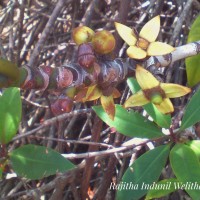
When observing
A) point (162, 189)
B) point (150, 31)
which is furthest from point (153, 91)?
point (162, 189)

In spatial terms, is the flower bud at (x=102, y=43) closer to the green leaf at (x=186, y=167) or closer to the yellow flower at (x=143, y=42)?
the yellow flower at (x=143, y=42)

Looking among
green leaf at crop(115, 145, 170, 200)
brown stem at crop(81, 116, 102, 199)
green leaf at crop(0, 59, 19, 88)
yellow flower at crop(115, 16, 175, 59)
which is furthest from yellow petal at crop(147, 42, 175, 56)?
brown stem at crop(81, 116, 102, 199)

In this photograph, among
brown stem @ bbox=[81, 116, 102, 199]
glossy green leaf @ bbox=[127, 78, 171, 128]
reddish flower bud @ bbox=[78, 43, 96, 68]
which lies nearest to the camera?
reddish flower bud @ bbox=[78, 43, 96, 68]

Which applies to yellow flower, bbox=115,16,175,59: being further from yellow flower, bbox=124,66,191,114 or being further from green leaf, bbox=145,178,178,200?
green leaf, bbox=145,178,178,200

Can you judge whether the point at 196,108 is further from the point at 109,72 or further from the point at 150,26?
the point at 109,72

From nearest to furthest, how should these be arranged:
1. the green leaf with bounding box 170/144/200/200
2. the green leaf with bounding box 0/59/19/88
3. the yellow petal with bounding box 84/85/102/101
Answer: the green leaf with bounding box 0/59/19/88, the yellow petal with bounding box 84/85/102/101, the green leaf with bounding box 170/144/200/200

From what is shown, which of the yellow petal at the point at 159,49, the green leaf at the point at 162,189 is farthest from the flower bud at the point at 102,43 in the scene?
the green leaf at the point at 162,189

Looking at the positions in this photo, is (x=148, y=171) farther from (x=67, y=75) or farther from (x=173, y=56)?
(x=67, y=75)
